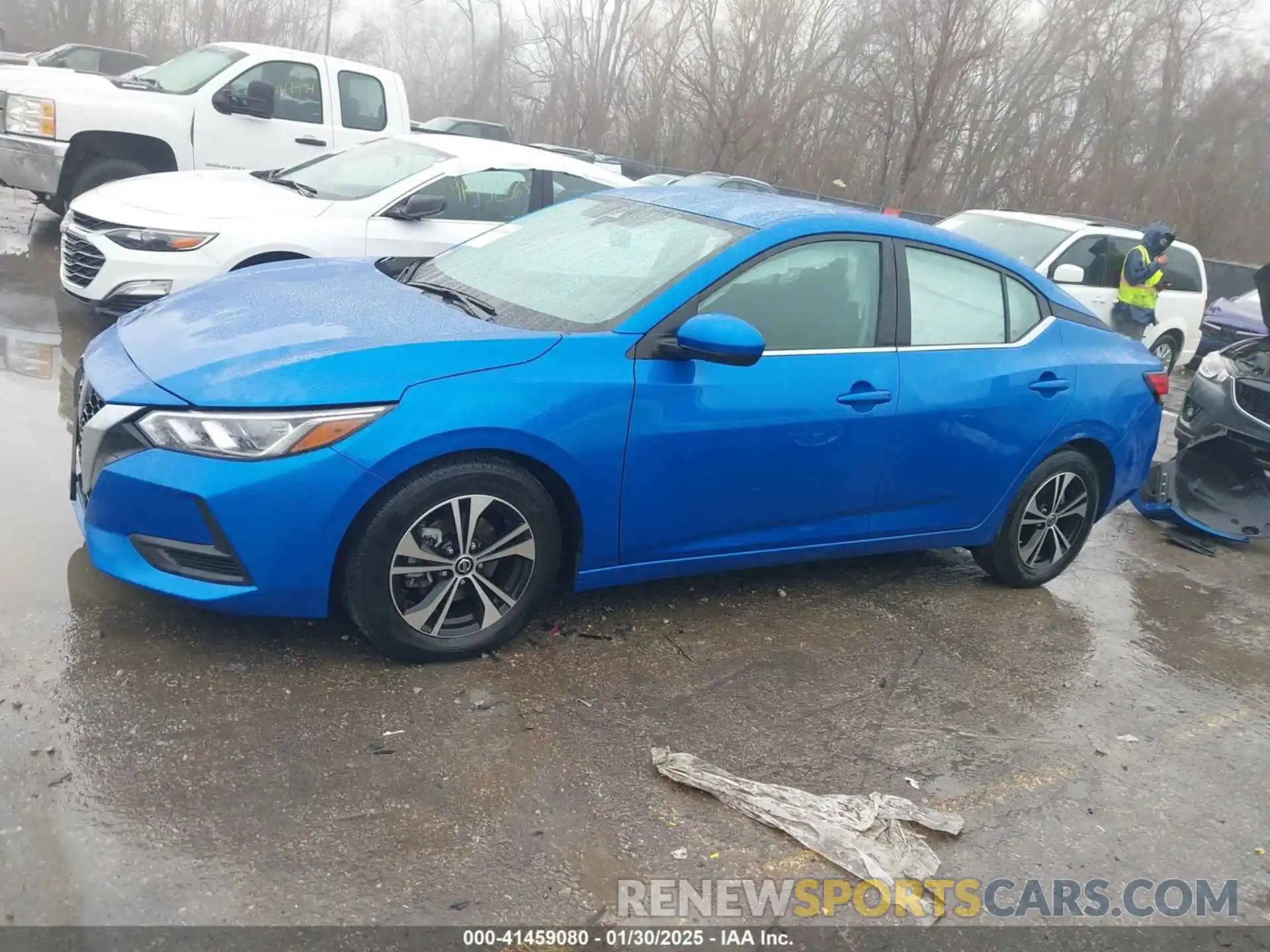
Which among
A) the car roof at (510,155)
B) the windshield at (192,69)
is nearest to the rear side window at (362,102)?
the windshield at (192,69)

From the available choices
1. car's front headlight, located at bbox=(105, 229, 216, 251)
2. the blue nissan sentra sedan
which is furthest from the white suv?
car's front headlight, located at bbox=(105, 229, 216, 251)

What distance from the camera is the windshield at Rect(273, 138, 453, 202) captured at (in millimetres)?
6906

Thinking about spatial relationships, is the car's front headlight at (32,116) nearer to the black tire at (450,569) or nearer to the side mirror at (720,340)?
the black tire at (450,569)

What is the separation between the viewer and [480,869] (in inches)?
106

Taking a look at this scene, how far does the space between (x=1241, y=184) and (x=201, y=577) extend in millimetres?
30762

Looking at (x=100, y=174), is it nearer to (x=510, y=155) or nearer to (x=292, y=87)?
(x=292, y=87)

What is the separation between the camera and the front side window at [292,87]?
925cm

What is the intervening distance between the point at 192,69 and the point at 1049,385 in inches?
317

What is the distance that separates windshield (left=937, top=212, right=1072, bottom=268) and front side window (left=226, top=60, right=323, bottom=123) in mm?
5870

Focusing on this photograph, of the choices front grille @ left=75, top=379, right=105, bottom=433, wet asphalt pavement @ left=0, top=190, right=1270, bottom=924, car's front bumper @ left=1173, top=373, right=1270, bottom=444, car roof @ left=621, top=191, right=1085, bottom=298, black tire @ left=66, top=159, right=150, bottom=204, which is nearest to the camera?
wet asphalt pavement @ left=0, top=190, right=1270, bottom=924

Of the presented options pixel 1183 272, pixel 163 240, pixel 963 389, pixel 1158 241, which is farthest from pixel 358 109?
pixel 1183 272

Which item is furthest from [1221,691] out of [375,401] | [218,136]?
[218,136]

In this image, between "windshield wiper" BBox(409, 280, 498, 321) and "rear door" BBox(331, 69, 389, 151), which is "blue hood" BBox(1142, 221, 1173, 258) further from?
"windshield wiper" BBox(409, 280, 498, 321)

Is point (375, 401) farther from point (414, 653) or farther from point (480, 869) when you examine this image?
point (480, 869)
